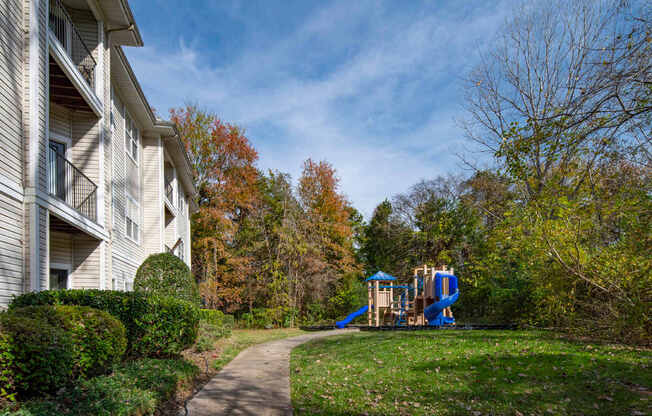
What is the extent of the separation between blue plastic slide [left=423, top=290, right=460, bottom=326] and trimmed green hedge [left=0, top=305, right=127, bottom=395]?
12699 millimetres

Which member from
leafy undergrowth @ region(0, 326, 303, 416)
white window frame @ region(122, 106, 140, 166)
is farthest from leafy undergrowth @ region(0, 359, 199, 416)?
white window frame @ region(122, 106, 140, 166)

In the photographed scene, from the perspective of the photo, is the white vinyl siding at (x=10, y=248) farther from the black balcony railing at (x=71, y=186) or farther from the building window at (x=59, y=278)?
the building window at (x=59, y=278)

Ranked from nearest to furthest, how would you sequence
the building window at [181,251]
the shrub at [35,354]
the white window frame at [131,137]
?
the shrub at [35,354], the white window frame at [131,137], the building window at [181,251]

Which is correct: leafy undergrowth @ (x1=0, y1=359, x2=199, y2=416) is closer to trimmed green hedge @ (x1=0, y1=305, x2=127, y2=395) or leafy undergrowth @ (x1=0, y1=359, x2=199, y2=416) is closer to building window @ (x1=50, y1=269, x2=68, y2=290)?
trimmed green hedge @ (x1=0, y1=305, x2=127, y2=395)

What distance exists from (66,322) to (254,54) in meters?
13.1

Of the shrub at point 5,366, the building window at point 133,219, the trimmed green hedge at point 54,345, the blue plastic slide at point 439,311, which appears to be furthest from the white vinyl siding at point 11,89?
the blue plastic slide at point 439,311

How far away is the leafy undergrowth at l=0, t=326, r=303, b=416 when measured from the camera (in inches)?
179

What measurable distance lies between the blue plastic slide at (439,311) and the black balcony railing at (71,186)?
476 inches

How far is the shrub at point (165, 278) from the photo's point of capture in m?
13.6

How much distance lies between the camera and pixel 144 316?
861cm

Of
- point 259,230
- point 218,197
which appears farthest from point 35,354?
point 218,197

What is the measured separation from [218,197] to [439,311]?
16.1 metres

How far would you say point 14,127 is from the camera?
7.50 m

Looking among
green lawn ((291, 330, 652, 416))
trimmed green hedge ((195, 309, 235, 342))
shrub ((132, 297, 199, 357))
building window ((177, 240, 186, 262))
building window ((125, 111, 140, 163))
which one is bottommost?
trimmed green hedge ((195, 309, 235, 342))
